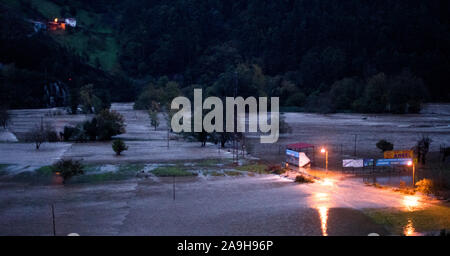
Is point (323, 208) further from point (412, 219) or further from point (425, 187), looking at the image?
point (425, 187)

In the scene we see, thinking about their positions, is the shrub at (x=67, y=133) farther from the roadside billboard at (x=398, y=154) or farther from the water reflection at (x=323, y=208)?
the water reflection at (x=323, y=208)

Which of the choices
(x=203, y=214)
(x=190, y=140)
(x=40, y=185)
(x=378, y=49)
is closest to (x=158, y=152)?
(x=190, y=140)

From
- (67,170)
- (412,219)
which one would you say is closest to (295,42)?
(67,170)

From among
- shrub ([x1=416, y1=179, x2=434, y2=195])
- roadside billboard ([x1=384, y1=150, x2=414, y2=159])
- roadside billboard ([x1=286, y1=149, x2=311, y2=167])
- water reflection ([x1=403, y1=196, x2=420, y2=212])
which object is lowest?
water reflection ([x1=403, y1=196, x2=420, y2=212])

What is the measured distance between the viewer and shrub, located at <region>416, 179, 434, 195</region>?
2038cm

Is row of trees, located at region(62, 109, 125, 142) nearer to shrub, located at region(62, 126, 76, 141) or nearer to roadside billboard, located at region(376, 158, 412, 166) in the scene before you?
shrub, located at region(62, 126, 76, 141)

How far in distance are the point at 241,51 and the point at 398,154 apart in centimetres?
12944

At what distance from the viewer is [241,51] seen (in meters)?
152

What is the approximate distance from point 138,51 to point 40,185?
144m

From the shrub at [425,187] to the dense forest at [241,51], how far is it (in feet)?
190

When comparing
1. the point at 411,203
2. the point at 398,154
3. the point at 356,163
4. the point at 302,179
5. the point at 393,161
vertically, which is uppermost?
the point at 398,154

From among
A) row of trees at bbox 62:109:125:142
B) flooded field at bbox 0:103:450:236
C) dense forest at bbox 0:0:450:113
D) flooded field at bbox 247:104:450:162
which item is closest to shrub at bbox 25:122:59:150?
row of trees at bbox 62:109:125:142

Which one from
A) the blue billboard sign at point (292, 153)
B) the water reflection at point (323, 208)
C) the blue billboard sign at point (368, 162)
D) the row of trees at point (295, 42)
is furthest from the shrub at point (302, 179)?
the row of trees at point (295, 42)

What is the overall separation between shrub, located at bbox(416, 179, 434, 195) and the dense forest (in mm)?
57887
